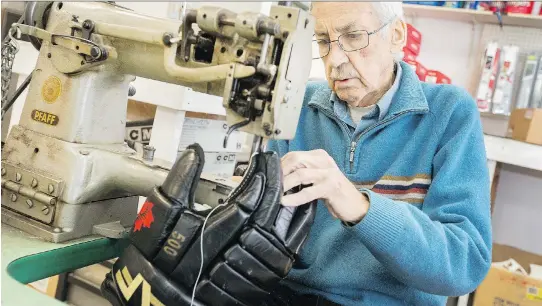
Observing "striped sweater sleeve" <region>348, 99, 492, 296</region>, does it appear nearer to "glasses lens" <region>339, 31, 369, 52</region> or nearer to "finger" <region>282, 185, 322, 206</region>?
"finger" <region>282, 185, 322, 206</region>

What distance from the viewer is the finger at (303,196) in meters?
0.84

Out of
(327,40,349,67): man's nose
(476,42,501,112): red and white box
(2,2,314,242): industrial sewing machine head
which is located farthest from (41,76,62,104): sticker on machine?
(476,42,501,112): red and white box

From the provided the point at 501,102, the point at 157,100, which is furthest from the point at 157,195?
the point at 501,102

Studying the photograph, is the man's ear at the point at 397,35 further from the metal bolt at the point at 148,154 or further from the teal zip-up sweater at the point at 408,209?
the metal bolt at the point at 148,154

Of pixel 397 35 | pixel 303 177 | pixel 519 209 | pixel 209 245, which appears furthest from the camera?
pixel 519 209

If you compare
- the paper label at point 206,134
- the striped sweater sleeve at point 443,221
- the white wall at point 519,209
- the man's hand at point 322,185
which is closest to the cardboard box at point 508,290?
the white wall at point 519,209

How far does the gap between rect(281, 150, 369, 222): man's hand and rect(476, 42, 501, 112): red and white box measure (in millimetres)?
2422

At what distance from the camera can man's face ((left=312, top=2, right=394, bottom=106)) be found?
1.20m

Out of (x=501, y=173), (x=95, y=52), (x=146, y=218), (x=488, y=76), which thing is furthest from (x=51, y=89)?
(x=501, y=173)

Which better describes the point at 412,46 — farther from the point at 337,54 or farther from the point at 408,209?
the point at 408,209

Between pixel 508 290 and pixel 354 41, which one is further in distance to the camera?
pixel 508 290

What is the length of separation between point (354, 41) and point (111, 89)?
582mm

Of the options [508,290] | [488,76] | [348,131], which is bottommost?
[508,290]

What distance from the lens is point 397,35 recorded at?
52.1 inches
